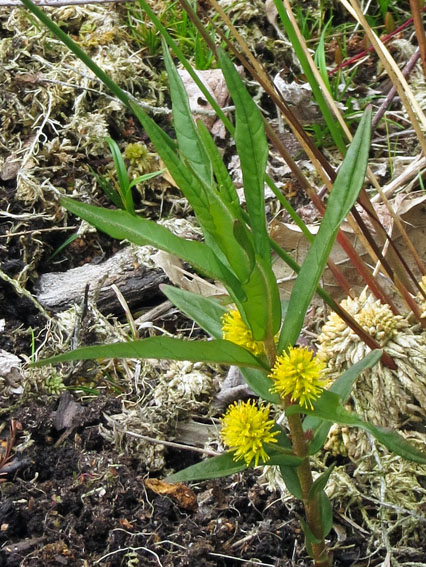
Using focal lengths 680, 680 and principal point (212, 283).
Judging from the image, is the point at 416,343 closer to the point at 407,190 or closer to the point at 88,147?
the point at 407,190

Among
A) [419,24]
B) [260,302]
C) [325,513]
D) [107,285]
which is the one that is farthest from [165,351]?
[107,285]

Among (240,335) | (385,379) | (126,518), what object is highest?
(240,335)

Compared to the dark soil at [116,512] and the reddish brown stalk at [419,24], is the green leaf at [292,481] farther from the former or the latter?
the reddish brown stalk at [419,24]

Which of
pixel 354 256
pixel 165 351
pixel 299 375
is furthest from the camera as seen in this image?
pixel 354 256

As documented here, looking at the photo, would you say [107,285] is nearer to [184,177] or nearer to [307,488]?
[307,488]

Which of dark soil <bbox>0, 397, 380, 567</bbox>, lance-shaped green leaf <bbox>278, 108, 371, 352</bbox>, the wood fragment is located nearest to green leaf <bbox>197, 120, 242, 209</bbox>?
lance-shaped green leaf <bbox>278, 108, 371, 352</bbox>

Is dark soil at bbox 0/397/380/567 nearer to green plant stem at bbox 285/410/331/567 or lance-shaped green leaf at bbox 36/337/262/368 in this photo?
green plant stem at bbox 285/410/331/567

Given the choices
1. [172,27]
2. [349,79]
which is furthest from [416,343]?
[172,27]
